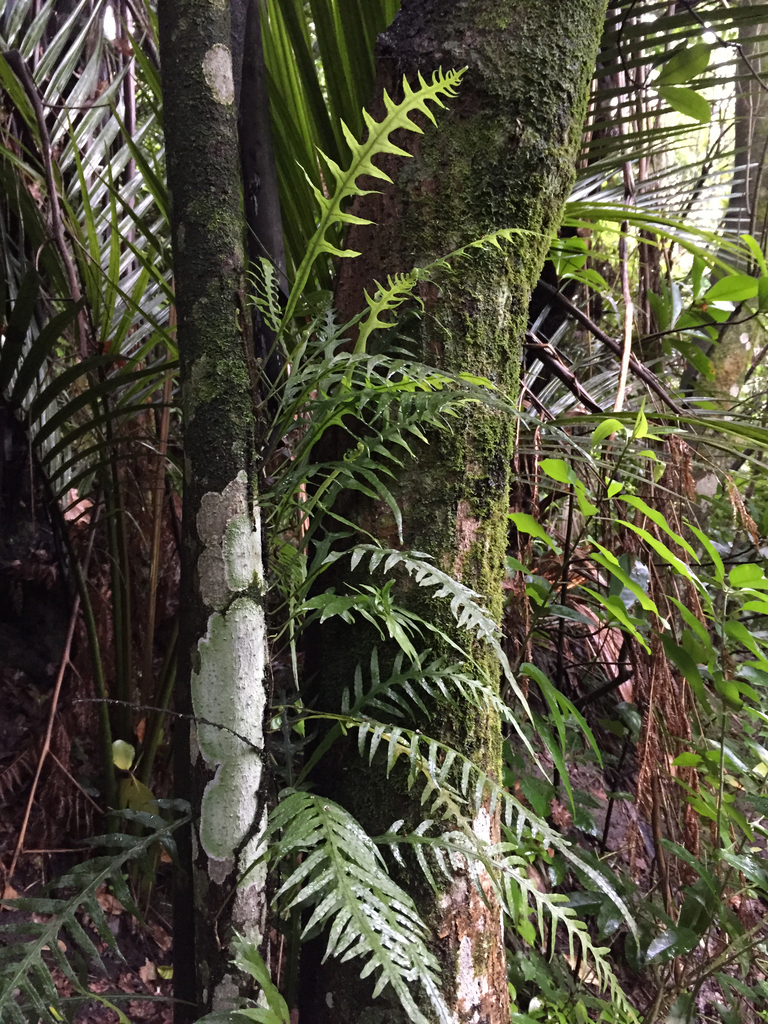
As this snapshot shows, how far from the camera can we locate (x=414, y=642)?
66 cm

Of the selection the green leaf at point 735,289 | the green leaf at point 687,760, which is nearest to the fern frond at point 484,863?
the green leaf at point 687,760

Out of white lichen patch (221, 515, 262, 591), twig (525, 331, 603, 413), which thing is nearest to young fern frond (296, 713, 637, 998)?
white lichen patch (221, 515, 262, 591)

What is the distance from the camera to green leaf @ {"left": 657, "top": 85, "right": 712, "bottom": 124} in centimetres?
104

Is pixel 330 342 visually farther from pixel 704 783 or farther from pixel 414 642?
pixel 704 783

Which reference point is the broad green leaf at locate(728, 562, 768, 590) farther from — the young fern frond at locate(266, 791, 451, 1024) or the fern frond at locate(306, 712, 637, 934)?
the young fern frond at locate(266, 791, 451, 1024)

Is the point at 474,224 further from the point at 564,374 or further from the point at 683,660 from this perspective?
the point at 683,660

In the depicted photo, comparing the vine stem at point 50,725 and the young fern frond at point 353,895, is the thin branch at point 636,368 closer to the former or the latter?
the young fern frond at point 353,895

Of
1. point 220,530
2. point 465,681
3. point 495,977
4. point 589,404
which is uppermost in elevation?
point 589,404

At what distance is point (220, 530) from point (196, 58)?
1.46 ft

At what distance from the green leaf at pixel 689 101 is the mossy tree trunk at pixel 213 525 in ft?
2.60

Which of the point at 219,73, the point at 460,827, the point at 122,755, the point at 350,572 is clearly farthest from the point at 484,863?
the point at 122,755

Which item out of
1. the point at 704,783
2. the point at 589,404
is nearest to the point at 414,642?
the point at 589,404

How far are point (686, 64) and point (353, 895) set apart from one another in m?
1.29

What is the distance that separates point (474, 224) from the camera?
0.72 meters
